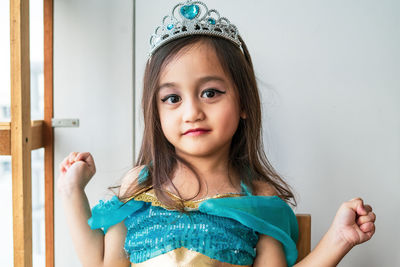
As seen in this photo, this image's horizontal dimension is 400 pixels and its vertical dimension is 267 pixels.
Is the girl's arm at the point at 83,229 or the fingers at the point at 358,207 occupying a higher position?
the fingers at the point at 358,207

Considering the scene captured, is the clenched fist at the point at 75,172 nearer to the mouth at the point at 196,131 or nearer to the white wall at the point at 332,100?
the mouth at the point at 196,131

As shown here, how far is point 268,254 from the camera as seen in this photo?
2.64 ft

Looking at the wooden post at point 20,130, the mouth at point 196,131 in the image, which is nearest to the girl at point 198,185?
the mouth at point 196,131

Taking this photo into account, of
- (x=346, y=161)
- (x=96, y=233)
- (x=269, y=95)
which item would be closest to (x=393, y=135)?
(x=346, y=161)

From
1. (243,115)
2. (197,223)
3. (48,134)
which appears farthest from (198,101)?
(48,134)

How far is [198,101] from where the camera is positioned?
29.8 inches

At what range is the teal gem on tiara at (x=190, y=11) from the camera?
2.61 ft

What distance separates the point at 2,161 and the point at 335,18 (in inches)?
37.8

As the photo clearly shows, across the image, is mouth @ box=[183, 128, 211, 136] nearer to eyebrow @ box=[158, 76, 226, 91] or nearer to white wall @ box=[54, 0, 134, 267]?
eyebrow @ box=[158, 76, 226, 91]

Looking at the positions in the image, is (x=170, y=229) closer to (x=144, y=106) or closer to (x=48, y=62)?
(x=144, y=106)

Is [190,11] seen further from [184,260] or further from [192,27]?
[184,260]

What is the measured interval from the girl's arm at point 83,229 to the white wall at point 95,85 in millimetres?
279

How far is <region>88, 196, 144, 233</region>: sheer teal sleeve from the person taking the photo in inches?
32.7

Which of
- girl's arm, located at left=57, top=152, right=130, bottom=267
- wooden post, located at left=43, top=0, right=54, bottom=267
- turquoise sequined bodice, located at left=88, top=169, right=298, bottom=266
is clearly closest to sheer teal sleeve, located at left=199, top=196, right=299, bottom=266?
turquoise sequined bodice, located at left=88, top=169, right=298, bottom=266
